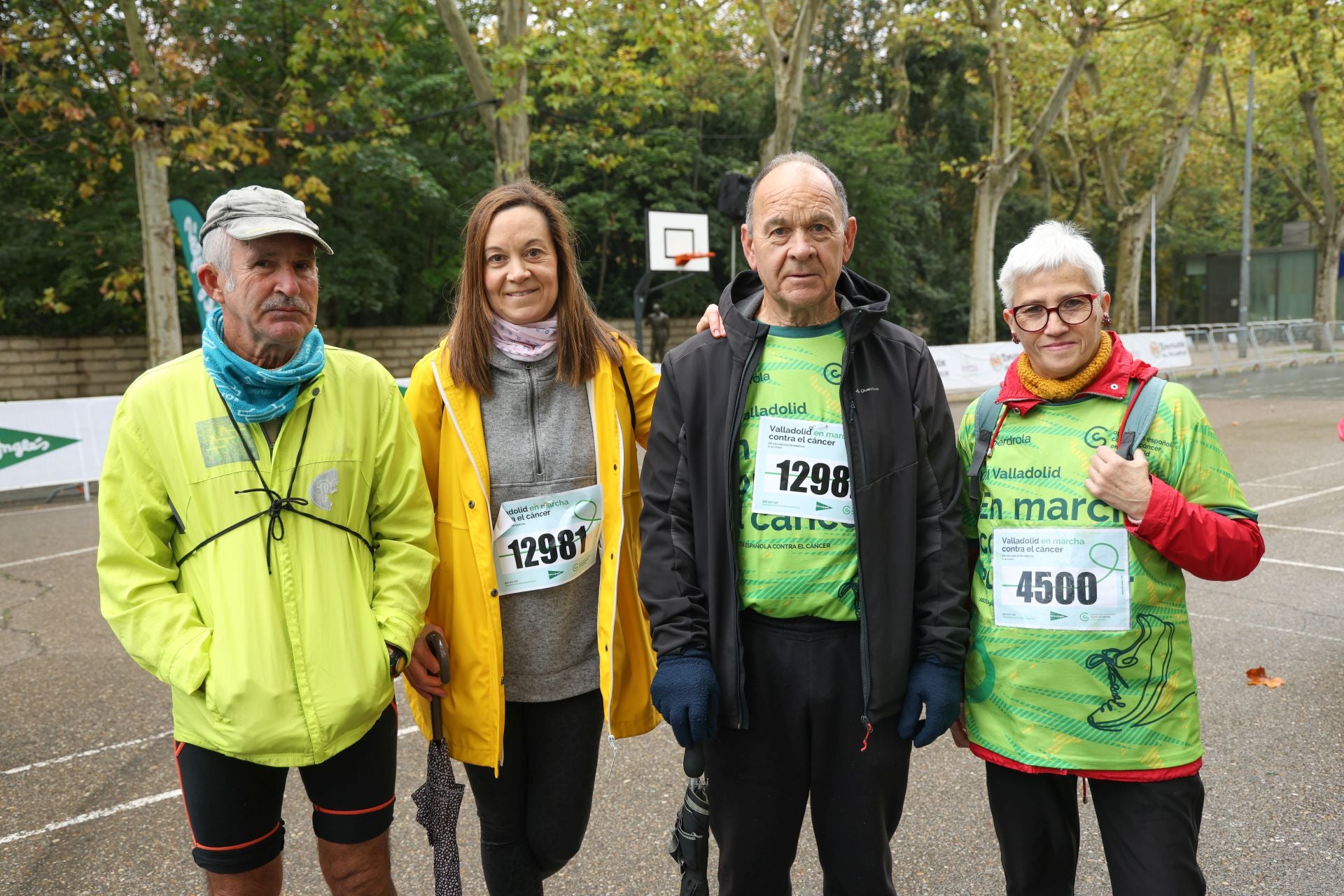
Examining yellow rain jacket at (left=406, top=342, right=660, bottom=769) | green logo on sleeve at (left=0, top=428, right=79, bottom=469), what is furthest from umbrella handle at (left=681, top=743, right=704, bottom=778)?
green logo on sleeve at (left=0, top=428, right=79, bottom=469)

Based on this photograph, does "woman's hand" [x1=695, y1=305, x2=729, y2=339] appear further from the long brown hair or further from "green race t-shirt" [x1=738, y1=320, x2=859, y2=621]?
the long brown hair

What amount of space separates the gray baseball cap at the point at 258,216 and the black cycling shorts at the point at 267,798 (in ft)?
3.65

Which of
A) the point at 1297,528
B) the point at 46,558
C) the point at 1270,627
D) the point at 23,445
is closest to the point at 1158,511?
the point at 1270,627

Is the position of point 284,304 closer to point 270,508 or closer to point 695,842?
point 270,508

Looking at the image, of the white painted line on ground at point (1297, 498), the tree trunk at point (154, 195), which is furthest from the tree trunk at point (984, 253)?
the tree trunk at point (154, 195)

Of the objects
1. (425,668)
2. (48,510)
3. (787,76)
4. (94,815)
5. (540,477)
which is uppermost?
(787,76)

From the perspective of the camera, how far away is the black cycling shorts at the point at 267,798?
2150mm

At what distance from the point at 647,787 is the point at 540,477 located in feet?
5.90

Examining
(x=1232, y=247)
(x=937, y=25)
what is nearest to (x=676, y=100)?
(x=937, y=25)

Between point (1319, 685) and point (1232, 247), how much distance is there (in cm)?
4561

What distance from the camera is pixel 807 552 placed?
2209mm

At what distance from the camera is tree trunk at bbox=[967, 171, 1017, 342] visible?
19969 millimetres

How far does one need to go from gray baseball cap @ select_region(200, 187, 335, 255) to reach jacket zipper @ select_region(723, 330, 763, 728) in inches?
36.8

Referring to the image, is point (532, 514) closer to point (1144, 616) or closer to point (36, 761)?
point (1144, 616)
